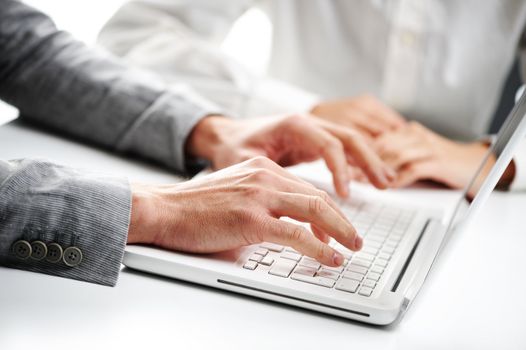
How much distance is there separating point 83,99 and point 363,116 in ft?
1.46

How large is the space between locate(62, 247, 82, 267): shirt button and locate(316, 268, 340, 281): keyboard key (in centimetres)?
21

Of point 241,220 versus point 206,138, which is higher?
point 241,220

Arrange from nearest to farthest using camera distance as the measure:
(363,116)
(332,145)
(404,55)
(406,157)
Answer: (332,145) < (406,157) < (363,116) < (404,55)

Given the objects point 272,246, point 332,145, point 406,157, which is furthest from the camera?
point 406,157

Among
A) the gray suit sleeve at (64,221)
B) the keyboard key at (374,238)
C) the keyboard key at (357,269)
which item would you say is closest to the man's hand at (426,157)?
the keyboard key at (374,238)

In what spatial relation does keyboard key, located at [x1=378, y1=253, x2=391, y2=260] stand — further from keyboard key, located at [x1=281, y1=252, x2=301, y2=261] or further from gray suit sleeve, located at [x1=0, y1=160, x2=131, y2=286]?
gray suit sleeve, located at [x1=0, y1=160, x2=131, y2=286]

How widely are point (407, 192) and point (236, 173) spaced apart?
362 millimetres

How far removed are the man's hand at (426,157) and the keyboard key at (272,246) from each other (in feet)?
1.15

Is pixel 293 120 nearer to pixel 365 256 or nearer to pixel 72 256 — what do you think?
pixel 365 256

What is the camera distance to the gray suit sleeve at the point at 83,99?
1.04 m

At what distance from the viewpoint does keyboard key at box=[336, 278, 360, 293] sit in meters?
0.71

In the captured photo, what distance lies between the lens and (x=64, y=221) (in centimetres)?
72

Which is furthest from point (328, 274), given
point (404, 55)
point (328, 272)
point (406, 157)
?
point (404, 55)

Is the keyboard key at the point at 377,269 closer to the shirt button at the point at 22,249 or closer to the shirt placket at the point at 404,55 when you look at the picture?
the shirt button at the point at 22,249
